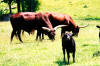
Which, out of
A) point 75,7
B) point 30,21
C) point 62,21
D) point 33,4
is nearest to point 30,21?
point 30,21

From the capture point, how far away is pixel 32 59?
13.8 m

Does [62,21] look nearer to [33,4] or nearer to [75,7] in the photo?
[33,4]

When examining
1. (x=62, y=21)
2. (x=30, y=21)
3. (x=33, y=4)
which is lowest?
(x=33, y=4)

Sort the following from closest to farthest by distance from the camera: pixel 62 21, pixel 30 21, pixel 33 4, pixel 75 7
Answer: pixel 30 21 < pixel 62 21 < pixel 33 4 < pixel 75 7

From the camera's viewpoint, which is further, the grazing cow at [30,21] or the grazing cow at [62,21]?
the grazing cow at [62,21]

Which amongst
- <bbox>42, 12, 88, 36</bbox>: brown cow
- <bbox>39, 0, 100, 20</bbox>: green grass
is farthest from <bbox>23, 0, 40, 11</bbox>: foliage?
<bbox>42, 12, 88, 36</bbox>: brown cow

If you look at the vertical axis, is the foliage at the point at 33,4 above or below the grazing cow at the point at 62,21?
below

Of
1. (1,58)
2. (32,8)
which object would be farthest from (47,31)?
(32,8)

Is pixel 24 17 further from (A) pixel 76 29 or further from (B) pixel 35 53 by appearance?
(B) pixel 35 53

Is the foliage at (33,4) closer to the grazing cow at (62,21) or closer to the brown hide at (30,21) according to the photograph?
the grazing cow at (62,21)

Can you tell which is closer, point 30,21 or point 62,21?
point 30,21

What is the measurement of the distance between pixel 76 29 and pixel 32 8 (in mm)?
36448

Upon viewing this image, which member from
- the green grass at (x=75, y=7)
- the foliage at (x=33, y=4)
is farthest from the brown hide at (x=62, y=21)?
the foliage at (x=33, y=4)

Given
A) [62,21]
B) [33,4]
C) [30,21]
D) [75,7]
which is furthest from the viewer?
[75,7]
